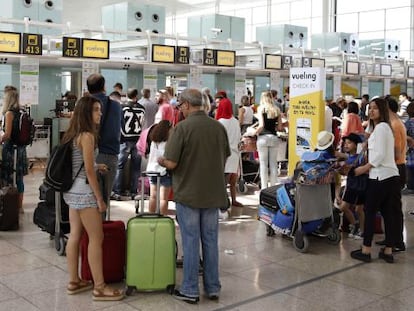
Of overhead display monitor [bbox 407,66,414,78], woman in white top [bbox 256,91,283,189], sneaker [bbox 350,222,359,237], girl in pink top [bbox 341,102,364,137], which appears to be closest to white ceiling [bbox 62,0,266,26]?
overhead display monitor [bbox 407,66,414,78]

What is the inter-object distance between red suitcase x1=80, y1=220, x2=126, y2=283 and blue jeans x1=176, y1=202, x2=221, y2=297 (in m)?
0.62

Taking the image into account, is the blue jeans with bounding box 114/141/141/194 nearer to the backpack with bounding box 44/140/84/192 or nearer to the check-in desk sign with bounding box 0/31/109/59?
the check-in desk sign with bounding box 0/31/109/59

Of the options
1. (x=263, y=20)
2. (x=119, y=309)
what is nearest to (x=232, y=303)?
(x=119, y=309)

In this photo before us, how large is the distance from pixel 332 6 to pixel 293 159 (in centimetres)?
1891

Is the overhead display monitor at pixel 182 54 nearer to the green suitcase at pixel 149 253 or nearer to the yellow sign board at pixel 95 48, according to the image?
the yellow sign board at pixel 95 48

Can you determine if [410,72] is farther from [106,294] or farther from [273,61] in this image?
[106,294]

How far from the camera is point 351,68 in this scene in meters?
15.8

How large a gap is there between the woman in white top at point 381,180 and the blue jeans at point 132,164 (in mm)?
3894

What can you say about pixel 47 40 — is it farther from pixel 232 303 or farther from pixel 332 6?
pixel 332 6

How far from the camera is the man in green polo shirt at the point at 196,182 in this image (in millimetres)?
3957

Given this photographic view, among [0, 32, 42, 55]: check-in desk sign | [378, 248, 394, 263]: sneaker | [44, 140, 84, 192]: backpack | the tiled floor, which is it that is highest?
[0, 32, 42, 55]: check-in desk sign

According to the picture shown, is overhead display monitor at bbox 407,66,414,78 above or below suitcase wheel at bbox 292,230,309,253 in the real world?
above

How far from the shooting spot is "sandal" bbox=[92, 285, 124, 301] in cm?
411

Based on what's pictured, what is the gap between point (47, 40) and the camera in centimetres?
1038
